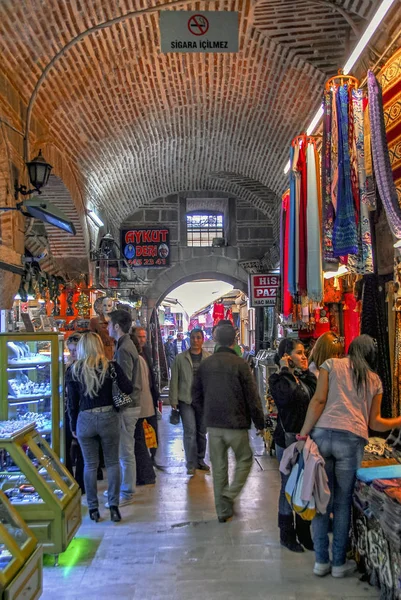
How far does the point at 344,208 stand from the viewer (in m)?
3.82

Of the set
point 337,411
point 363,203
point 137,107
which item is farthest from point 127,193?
point 337,411

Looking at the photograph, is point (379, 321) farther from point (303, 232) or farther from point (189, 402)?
point (189, 402)

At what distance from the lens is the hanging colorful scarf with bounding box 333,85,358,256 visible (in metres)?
3.78

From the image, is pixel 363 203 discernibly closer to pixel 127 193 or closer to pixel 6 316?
pixel 6 316

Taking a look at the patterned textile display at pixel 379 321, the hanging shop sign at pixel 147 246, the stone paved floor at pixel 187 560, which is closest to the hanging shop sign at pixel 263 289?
the hanging shop sign at pixel 147 246

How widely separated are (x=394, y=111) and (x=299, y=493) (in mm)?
2632

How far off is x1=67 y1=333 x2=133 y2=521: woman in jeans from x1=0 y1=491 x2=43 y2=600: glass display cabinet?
4.42ft

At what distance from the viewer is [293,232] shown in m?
4.72

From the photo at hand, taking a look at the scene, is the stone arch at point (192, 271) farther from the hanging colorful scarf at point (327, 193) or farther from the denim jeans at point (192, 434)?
the hanging colorful scarf at point (327, 193)

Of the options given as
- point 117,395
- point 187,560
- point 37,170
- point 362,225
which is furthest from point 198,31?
point 187,560

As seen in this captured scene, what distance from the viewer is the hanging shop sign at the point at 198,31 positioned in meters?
5.14

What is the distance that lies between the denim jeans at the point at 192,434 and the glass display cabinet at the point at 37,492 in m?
2.23

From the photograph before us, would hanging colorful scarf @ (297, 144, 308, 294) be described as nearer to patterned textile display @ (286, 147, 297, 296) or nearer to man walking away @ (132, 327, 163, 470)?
patterned textile display @ (286, 147, 297, 296)

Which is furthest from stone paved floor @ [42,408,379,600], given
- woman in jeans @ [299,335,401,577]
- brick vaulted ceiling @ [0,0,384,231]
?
brick vaulted ceiling @ [0,0,384,231]
